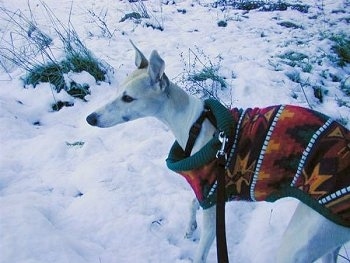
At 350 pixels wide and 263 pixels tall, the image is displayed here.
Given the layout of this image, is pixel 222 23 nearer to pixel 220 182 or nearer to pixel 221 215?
pixel 220 182

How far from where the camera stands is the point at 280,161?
2.06 metres

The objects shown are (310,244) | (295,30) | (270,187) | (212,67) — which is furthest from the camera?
(295,30)

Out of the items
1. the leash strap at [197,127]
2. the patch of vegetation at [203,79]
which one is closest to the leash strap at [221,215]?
the leash strap at [197,127]

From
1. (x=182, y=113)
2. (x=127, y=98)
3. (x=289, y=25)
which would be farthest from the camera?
(x=289, y=25)

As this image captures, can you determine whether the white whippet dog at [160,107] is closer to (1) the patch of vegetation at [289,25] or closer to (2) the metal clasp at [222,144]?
(2) the metal clasp at [222,144]

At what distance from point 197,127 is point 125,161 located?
4.38ft

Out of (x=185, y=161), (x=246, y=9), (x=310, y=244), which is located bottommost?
(x=246, y=9)

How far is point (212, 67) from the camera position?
473cm

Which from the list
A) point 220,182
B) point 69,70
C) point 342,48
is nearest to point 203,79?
point 69,70

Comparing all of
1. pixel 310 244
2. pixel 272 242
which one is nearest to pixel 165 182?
pixel 272 242

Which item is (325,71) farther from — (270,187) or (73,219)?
(73,219)

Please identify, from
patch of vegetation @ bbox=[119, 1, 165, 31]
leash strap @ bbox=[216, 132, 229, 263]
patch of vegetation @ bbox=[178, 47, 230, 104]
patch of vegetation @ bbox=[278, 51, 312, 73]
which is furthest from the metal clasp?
patch of vegetation @ bbox=[119, 1, 165, 31]

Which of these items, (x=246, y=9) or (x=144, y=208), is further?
(x=246, y=9)

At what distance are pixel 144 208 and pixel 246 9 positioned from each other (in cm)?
526
